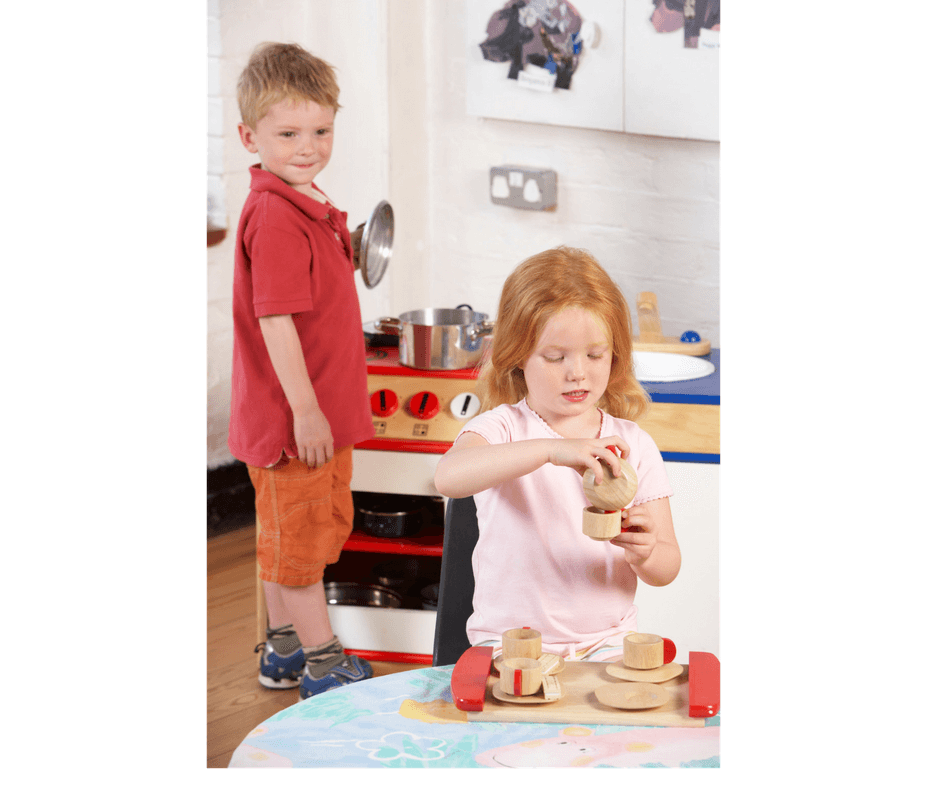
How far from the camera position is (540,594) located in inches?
48.7

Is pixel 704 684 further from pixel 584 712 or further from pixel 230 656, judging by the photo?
A: pixel 230 656

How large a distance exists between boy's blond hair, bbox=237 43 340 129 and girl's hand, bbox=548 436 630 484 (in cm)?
52

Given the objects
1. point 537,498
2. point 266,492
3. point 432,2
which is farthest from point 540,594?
point 432,2

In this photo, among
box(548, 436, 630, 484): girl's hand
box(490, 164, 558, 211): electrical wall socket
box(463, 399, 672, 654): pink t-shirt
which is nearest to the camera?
box(548, 436, 630, 484): girl's hand

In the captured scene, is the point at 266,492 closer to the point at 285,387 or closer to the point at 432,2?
the point at 285,387

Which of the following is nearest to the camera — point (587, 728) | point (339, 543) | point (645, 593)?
point (587, 728)

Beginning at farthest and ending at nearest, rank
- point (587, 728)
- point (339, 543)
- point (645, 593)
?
point (339, 543) → point (645, 593) → point (587, 728)

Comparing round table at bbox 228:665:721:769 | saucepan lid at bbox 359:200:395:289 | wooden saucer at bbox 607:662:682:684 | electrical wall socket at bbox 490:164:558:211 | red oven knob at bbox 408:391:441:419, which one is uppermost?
electrical wall socket at bbox 490:164:558:211

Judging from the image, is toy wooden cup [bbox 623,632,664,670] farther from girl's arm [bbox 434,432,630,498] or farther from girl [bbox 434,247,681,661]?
girl's arm [bbox 434,432,630,498]

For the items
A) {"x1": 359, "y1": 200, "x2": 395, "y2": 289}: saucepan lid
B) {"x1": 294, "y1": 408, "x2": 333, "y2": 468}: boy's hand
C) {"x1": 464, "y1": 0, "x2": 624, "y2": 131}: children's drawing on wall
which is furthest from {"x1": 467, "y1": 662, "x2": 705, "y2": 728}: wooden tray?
{"x1": 464, "y1": 0, "x2": 624, "y2": 131}: children's drawing on wall

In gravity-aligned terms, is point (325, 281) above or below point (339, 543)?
above

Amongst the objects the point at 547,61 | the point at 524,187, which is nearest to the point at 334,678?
the point at 524,187

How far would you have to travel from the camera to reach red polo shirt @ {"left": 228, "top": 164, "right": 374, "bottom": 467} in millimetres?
1254

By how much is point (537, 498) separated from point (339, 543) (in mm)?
303
